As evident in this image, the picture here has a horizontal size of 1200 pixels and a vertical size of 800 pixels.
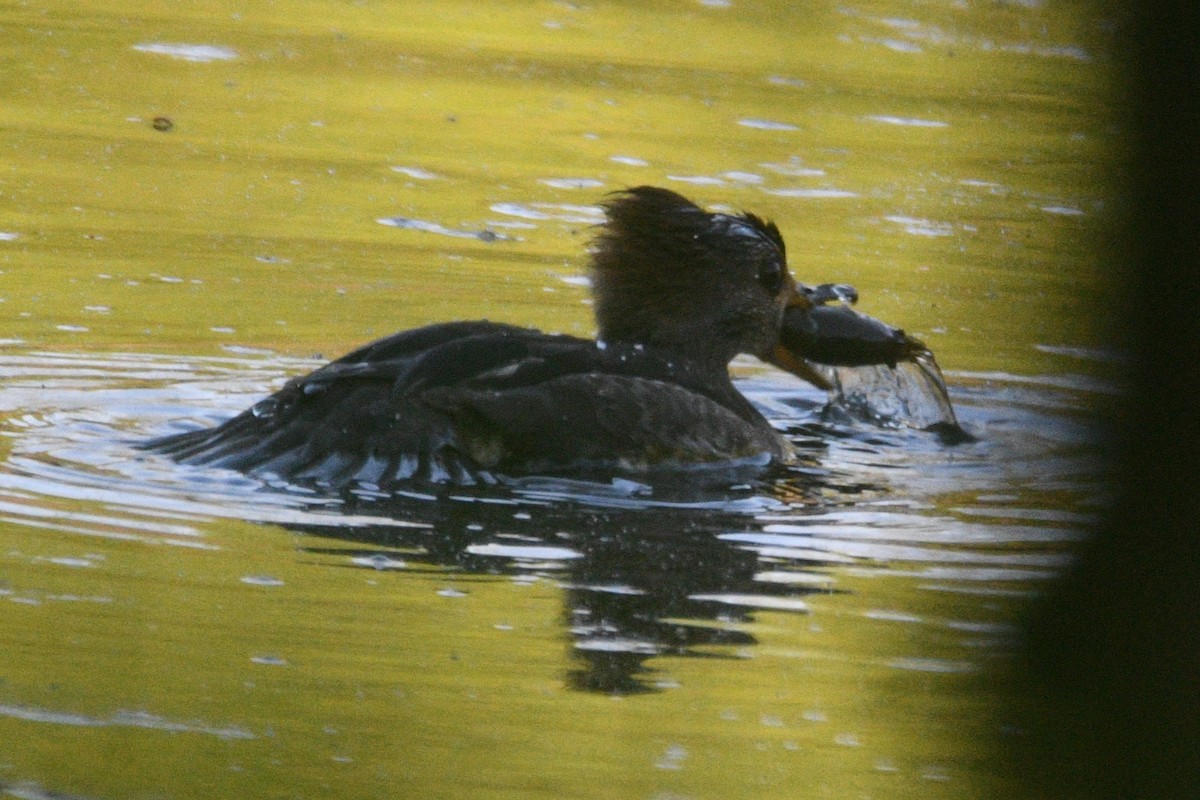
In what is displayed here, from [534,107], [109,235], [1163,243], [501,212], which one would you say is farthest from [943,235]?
[1163,243]

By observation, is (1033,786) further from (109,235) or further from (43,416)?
(109,235)

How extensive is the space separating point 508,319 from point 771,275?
2.03 meters

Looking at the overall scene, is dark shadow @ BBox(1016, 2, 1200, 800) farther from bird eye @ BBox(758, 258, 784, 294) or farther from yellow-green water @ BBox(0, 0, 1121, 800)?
bird eye @ BBox(758, 258, 784, 294)

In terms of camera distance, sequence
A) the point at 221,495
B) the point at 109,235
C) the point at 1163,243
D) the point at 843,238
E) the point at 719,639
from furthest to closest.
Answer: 1. the point at 843,238
2. the point at 109,235
3. the point at 221,495
4. the point at 719,639
5. the point at 1163,243

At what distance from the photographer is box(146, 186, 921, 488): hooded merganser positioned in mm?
6562

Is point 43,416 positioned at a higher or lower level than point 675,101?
lower

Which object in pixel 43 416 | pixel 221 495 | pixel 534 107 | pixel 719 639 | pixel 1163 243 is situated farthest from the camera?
pixel 534 107

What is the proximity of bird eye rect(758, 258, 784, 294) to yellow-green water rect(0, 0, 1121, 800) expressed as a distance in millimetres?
A: 739

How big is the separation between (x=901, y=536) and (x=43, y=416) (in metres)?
3.22

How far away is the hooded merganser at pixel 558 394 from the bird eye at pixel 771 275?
0.07 metres

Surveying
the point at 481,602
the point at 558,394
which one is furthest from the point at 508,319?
the point at 481,602

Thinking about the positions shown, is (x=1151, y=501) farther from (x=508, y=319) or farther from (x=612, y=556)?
(x=508, y=319)

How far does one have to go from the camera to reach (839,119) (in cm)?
1470

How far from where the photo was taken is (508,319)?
9547mm
